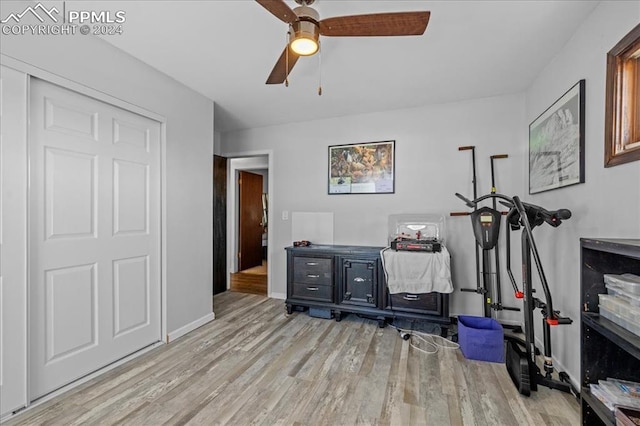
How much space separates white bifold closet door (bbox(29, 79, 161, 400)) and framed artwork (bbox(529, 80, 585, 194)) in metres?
3.27

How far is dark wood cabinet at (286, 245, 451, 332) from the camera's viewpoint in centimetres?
283

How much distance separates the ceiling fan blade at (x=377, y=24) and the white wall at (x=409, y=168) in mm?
1961

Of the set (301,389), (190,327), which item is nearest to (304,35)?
(301,389)

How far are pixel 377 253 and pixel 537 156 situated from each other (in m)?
1.72

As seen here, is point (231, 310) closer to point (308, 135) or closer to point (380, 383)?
point (380, 383)

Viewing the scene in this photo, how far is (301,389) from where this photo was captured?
6.31 feet

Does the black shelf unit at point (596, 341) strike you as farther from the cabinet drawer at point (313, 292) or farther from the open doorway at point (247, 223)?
the open doorway at point (247, 223)

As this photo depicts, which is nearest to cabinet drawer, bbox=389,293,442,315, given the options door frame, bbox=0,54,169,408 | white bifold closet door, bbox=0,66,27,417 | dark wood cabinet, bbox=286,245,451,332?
dark wood cabinet, bbox=286,245,451,332

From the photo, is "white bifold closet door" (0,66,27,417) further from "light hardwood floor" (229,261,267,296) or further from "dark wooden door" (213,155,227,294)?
"light hardwood floor" (229,261,267,296)

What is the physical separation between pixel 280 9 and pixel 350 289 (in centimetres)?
259

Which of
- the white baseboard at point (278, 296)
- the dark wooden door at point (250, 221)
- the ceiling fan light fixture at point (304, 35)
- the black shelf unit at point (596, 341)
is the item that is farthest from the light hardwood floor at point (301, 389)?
the dark wooden door at point (250, 221)

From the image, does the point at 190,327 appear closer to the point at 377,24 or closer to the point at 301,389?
the point at 301,389

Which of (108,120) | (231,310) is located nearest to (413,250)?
(231,310)

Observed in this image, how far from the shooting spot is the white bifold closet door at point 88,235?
70.9 inches
